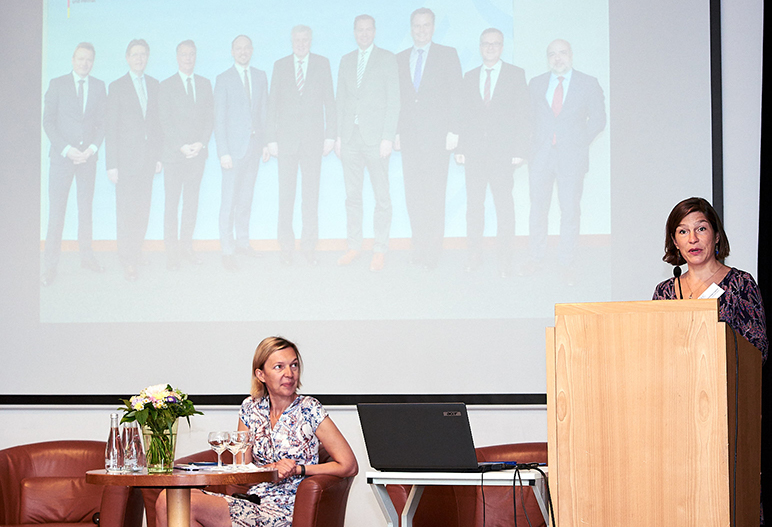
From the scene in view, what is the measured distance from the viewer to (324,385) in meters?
4.26

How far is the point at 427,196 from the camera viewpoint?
4.23m

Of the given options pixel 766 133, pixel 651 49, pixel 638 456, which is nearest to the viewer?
pixel 638 456

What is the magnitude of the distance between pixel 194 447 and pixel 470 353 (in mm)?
1533

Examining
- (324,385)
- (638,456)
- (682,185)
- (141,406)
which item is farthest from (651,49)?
(141,406)

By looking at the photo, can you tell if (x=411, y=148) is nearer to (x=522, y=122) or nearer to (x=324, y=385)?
(x=522, y=122)

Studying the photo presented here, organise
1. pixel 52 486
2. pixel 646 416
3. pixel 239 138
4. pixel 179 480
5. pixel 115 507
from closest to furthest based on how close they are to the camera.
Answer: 1. pixel 646 416
2. pixel 179 480
3. pixel 115 507
4. pixel 52 486
5. pixel 239 138

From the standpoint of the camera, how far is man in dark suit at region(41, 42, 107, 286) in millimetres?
4477

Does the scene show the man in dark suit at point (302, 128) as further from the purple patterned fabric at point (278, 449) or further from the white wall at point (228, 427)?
the purple patterned fabric at point (278, 449)

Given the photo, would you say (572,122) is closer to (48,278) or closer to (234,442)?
(234,442)

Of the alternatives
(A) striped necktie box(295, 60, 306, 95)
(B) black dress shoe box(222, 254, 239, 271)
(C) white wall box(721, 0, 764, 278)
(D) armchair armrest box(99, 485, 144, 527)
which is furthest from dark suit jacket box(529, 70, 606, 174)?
(D) armchair armrest box(99, 485, 144, 527)

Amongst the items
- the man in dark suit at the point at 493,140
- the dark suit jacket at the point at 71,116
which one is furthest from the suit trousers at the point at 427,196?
the dark suit jacket at the point at 71,116

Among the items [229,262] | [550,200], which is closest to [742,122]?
[550,200]

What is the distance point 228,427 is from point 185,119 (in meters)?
1.65

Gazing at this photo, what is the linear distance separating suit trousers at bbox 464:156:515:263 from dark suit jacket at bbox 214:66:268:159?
1.13m
